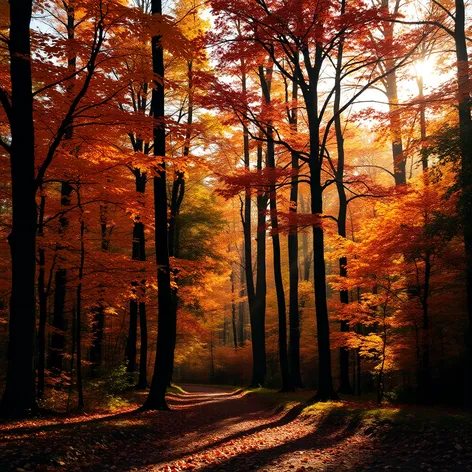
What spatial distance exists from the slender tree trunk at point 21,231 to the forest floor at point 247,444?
2.30 ft

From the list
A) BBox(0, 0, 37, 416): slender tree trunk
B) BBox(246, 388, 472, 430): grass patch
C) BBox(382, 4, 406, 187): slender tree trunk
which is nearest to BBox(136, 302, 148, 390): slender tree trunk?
BBox(246, 388, 472, 430): grass patch

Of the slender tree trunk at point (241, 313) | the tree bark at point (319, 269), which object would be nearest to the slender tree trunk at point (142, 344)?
the tree bark at point (319, 269)

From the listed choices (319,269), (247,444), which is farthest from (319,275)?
(247,444)

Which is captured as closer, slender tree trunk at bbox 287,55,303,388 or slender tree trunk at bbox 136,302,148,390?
slender tree trunk at bbox 136,302,148,390

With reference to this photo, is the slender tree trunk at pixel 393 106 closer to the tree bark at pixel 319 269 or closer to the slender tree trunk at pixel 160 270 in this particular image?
the tree bark at pixel 319 269

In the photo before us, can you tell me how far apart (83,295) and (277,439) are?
A: 23.8 feet

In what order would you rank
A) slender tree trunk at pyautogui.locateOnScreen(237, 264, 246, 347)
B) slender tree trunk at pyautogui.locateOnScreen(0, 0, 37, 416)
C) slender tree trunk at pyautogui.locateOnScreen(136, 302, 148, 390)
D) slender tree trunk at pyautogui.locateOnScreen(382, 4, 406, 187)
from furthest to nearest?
slender tree trunk at pyautogui.locateOnScreen(237, 264, 246, 347) → slender tree trunk at pyautogui.locateOnScreen(136, 302, 148, 390) → slender tree trunk at pyautogui.locateOnScreen(382, 4, 406, 187) → slender tree trunk at pyautogui.locateOnScreen(0, 0, 37, 416)

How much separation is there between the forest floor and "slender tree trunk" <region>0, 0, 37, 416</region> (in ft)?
2.30

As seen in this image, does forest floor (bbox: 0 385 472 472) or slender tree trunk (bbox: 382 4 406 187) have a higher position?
slender tree trunk (bbox: 382 4 406 187)

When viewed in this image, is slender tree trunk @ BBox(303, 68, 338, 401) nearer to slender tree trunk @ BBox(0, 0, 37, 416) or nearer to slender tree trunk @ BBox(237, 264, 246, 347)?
slender tree trunk @ BBox(0, 0, 37, 416)

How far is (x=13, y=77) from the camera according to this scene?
24.1ft

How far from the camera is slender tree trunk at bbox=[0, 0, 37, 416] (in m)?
7.07

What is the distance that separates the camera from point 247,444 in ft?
23.9

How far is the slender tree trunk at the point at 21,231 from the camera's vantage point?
7.07m
